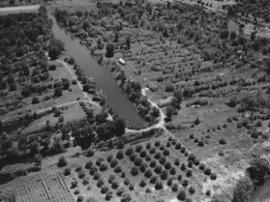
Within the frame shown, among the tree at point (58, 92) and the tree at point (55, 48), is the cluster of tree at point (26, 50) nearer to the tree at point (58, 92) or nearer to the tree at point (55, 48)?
the tree at point (55, 48)

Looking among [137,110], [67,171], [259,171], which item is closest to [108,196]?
[67,171]

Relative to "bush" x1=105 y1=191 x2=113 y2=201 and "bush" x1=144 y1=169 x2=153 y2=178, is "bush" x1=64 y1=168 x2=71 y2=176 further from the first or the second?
"bush" x1=144 y1=169 x2=153 y2=178

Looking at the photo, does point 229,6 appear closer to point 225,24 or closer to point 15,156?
point 225,24

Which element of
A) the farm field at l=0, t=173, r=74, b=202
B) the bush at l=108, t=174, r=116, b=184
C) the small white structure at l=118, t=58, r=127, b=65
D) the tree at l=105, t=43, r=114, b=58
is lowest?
the farm field at l=0, t=173, r=74, b=202

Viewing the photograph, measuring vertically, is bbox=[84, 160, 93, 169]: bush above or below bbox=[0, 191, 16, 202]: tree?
above

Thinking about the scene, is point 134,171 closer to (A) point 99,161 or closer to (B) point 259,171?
(A) point 99,161

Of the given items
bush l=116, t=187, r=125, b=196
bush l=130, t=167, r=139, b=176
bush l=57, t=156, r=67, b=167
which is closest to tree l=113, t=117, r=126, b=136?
bush l=130, t=167, r=139, b=176
